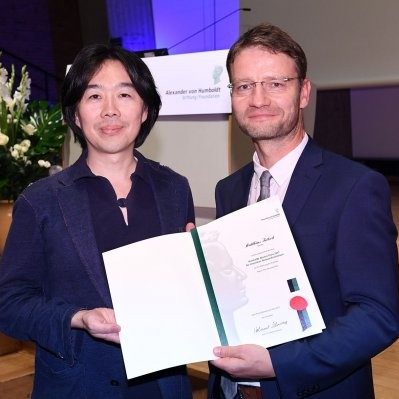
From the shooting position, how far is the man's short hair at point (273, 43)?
161 cm

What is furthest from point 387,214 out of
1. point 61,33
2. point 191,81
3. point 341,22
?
point 61,33

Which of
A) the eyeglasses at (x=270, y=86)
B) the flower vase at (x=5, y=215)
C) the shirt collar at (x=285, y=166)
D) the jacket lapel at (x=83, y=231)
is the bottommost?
the flower vase at (x=5, y=215)

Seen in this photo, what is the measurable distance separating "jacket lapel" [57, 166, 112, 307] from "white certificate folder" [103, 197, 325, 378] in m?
0.14

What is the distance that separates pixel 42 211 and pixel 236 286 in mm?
547

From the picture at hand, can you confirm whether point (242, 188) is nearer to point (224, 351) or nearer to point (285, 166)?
point (285, 166)

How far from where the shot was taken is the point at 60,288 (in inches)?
62.6

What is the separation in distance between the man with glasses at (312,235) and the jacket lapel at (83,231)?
373mm

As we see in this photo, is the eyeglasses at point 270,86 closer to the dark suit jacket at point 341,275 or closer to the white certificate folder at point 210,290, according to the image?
the dark suit jacket at point 341,275

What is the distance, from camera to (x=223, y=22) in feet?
31.4

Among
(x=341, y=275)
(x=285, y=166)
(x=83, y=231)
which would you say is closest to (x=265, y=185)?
(x=285, y=166)

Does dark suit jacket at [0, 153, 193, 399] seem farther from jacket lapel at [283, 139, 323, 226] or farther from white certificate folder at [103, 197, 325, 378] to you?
jacket lapel at [283, 139, 323, 226]

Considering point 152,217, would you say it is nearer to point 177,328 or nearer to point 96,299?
point 96,299

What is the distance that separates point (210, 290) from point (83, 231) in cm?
38

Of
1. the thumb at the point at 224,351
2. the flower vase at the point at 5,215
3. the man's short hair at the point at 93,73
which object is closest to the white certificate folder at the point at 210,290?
the thumb at the point at 224,351
